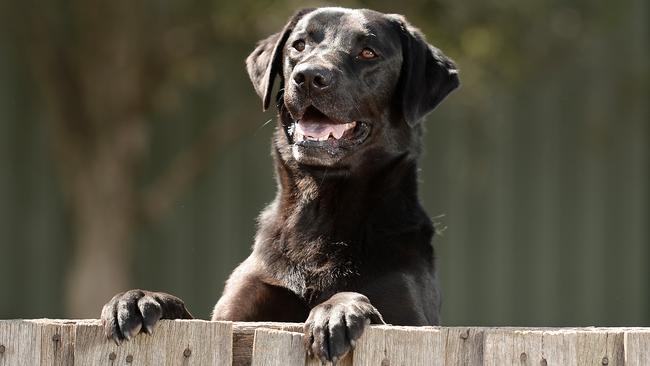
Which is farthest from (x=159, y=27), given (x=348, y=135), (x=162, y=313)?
(x=162, y=313)

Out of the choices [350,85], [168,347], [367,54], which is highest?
[367,54]

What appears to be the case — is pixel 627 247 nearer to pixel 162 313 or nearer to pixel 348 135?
pixel 348 135

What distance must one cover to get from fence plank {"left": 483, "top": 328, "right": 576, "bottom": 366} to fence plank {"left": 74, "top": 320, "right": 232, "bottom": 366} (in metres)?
0.77

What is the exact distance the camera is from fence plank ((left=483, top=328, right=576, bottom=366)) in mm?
3486

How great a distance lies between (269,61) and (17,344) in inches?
81.9

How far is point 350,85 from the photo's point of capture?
477cm

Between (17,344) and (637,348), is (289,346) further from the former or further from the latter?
(637,348)

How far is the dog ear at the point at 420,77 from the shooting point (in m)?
5.00

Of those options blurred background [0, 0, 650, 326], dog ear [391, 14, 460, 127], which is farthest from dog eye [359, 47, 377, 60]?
blurred background [0, 0, 650, 326]

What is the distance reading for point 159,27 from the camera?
11.3 m

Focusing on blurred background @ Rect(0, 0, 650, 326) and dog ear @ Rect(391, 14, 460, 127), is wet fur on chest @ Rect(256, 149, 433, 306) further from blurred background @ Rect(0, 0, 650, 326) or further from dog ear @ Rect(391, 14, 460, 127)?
blurred background @ Rect(0, 0, 650, 326)

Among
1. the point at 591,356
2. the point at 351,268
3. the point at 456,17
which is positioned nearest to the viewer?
the point at 591,356

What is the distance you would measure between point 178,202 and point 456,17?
4.44 metres

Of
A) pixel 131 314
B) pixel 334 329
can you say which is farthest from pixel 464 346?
pixel 131 314
